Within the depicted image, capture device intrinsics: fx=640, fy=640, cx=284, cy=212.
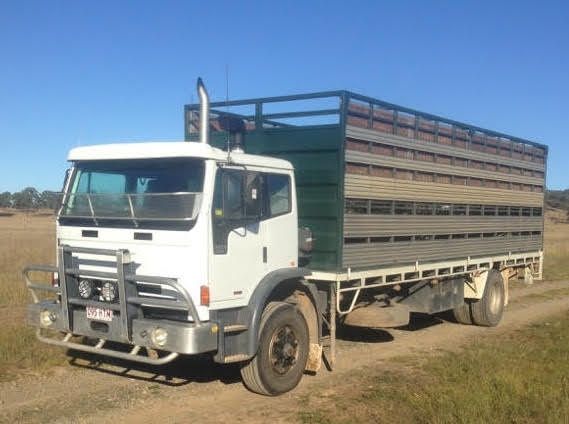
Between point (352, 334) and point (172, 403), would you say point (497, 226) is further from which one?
point (172, 403)

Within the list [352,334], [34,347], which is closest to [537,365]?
[352,334]

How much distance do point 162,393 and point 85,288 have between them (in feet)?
4.75

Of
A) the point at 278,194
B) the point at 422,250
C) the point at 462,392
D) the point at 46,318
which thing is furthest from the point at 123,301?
the point at 422,250

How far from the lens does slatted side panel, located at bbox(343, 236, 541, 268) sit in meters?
7.77

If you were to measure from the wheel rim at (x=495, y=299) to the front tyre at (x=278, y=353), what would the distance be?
5.57 meters

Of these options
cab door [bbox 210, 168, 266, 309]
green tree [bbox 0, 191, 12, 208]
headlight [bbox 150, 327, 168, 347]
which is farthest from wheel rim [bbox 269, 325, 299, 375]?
green tree [bbox 0, 191, 12, 208]

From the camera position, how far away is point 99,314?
6059mm

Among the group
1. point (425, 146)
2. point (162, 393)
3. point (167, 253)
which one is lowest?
point (162, 393)

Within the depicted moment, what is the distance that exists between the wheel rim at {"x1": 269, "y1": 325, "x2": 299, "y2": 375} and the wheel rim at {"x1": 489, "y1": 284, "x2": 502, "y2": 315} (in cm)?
573

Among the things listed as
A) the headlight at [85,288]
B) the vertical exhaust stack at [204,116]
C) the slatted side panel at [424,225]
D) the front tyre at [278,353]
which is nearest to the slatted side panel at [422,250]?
the slatted side panel at [424,225]

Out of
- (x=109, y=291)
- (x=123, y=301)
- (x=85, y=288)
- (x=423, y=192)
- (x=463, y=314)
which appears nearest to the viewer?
(x=123, y=301)

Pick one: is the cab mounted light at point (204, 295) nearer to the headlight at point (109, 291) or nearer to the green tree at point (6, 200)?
the headlight at point (109, 291)

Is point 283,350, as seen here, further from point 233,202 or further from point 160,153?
point 160,153

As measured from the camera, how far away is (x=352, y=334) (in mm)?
10219
